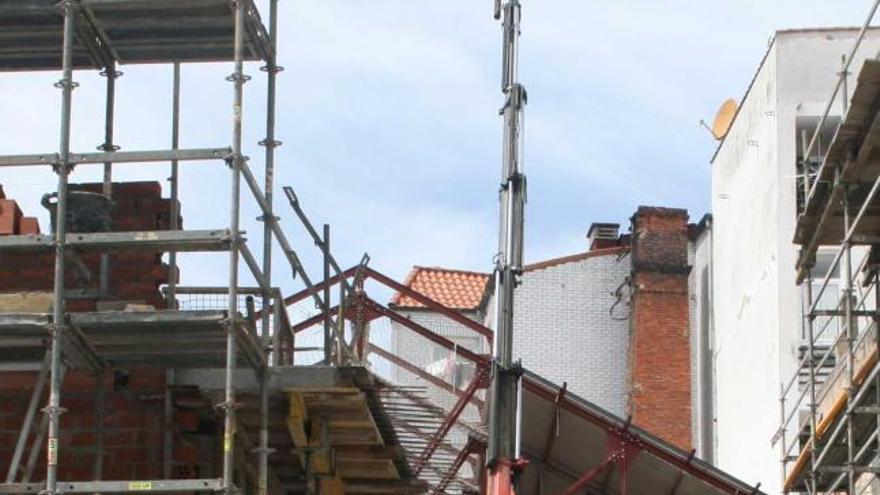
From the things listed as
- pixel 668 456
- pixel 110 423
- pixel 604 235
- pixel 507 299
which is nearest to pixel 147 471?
pixel 110 423

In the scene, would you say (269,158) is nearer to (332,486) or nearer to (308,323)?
(332,486)

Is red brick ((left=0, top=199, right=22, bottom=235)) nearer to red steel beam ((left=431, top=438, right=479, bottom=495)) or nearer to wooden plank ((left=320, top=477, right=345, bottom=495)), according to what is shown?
wooden plank ((left=320, top=477, right=345, bottom=495))

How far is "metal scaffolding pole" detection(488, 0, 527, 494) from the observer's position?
78.9 feet

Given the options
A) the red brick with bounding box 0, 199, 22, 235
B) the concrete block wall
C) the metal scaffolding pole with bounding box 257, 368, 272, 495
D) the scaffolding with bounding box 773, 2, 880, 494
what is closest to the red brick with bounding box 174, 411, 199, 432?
the metal scaffolding pole with bounding box 257, 368, 272, 495

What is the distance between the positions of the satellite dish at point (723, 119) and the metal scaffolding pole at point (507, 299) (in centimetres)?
1877

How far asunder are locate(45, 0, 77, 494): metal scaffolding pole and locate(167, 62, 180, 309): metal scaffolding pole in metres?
1.09

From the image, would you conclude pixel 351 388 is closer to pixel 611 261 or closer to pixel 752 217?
pixel 752 217

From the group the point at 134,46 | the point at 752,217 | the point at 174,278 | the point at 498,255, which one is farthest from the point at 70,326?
the point at 752,217

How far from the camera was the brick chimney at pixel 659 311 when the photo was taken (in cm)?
4478

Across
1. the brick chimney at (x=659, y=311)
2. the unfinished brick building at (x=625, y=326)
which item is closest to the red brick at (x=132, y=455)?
the unfinished brick building at (x=625, y=326)

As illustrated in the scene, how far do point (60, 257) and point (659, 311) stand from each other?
94.5 ft

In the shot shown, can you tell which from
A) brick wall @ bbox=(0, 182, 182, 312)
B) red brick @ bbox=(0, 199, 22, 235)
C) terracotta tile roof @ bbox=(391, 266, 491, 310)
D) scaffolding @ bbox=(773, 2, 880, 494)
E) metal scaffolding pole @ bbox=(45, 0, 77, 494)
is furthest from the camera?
terracotta tile roof @ bbox=(391, 266, 491, 310)

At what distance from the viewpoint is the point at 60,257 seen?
17109 millimetres

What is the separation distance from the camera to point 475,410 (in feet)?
120
